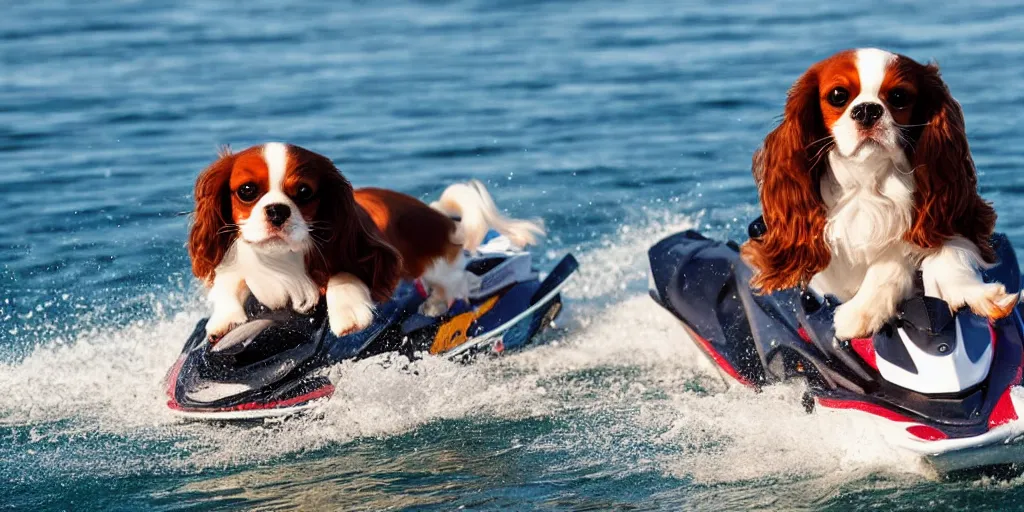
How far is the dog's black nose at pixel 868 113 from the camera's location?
4691mm

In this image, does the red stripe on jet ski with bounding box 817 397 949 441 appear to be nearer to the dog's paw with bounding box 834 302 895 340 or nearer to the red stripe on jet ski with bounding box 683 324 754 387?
the dog's paw with bounding box 834 302 895 340

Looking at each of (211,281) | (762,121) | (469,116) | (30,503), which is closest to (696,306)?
(211,281)

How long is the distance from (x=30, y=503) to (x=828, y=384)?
2.86m

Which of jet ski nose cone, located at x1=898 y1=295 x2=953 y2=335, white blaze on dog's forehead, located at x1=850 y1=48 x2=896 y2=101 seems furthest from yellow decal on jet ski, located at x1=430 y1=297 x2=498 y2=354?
white blaze on dog's forehead, located at x1=850 y1=48 x2=896 y2=101

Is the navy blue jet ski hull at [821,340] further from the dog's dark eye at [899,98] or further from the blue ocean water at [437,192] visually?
the dog's dark eye at [899,98]

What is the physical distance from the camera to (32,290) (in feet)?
26.5

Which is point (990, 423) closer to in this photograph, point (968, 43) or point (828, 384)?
point (828, 384)

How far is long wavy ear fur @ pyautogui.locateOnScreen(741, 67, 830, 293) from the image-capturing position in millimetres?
4883

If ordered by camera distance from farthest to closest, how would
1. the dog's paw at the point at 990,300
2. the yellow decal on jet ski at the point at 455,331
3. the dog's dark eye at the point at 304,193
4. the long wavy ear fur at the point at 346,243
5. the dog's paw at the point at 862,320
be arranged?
1. the yellow decal on jet ski at the point at 455,331
2. the long wavy ear fur at the point at 346,243
3. the dog's dark eye at the point at 304,193
4. the dog's paw at the point at 862,320
5. the dog's paw at the point at 990,300

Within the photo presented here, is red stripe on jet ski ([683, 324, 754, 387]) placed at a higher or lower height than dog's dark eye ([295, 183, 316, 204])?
lower

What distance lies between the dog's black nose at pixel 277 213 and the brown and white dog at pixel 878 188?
1.73 meters

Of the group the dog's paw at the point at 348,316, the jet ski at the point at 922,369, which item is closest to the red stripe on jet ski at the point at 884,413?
the jet ski at the point at 922,369

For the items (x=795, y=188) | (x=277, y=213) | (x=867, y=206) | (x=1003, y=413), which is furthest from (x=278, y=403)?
(x=1003, y=413)

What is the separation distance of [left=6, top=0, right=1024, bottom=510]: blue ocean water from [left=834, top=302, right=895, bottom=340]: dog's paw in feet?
1.47
